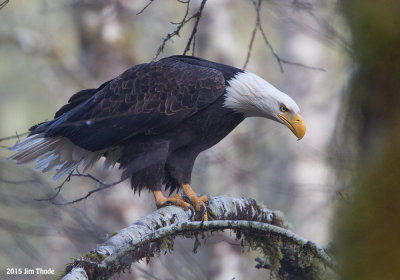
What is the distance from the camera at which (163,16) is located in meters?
10.5

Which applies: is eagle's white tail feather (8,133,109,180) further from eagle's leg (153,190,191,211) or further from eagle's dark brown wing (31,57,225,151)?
eagle's leg (153,190,191,211)

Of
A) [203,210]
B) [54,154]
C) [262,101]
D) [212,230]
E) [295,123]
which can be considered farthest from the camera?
[54,154]

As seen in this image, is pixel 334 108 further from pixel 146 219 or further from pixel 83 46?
pixel 146 219

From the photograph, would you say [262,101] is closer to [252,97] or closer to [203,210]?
[252,97]

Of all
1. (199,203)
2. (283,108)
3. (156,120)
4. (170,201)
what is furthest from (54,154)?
(283,108)

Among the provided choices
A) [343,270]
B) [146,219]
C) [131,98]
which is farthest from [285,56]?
[343,270]

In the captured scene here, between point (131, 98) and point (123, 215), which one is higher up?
point (123, 215)

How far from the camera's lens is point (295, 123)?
3.75 meters

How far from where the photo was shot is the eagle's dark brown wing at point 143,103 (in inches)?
148

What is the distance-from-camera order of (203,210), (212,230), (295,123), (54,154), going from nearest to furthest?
1. (212,230)
2. (203,210)
3. (295,123)
4. (54,154)

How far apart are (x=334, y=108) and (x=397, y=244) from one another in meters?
7.12

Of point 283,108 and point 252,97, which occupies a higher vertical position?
point 252,97

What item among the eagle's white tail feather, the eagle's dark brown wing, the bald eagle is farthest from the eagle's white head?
the eagle's white tail feather

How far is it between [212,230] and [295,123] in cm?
118
